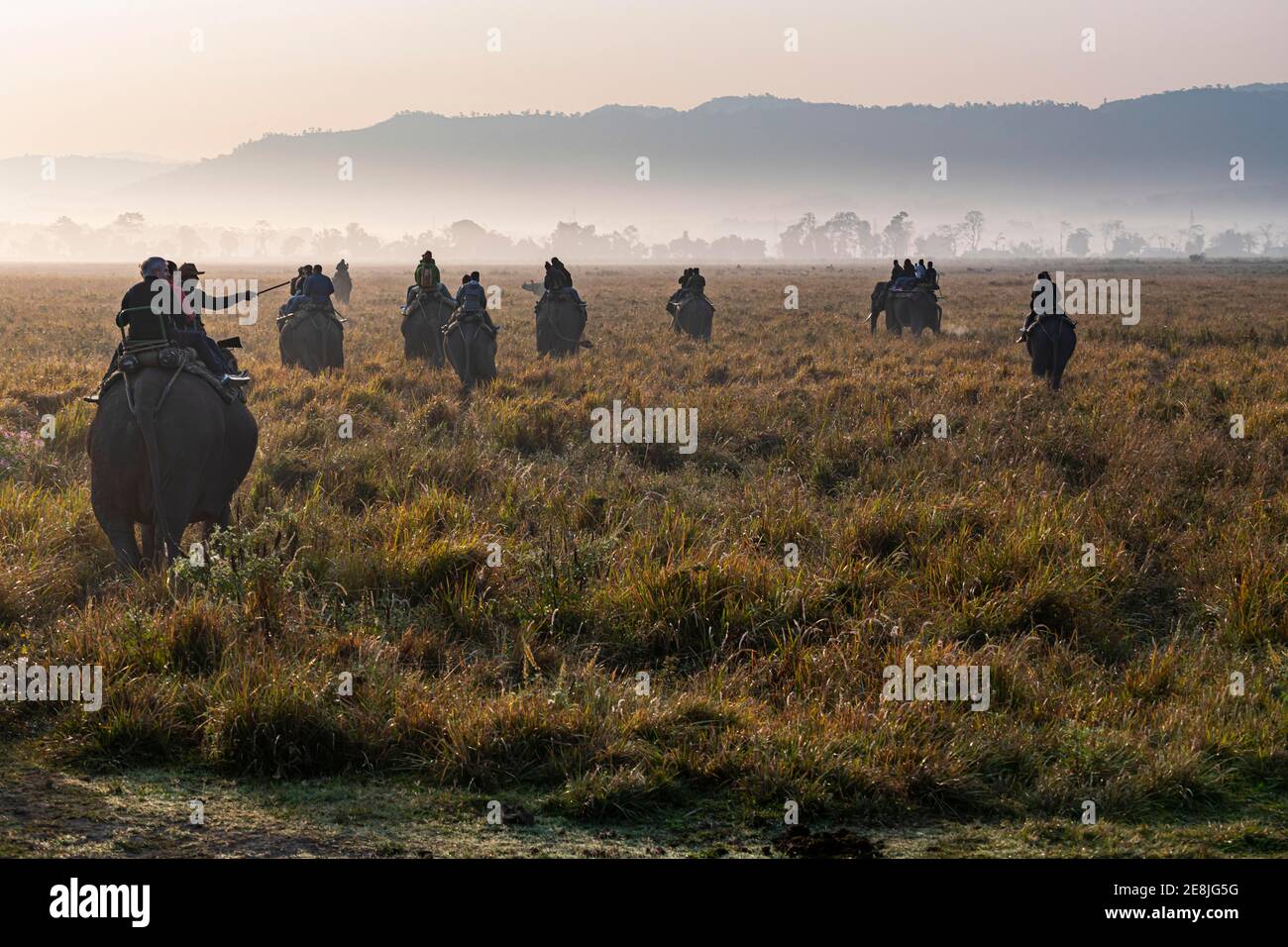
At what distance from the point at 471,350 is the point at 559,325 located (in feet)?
17.8

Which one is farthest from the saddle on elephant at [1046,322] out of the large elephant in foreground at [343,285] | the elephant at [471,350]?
the large elephant in foreground at [343,285]

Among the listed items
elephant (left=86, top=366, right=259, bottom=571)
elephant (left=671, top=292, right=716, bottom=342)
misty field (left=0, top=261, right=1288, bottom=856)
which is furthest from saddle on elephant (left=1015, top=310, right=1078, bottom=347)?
elephant (left=86, top=366, right=259, bottom=571)

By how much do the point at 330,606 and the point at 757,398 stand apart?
32.3 feet

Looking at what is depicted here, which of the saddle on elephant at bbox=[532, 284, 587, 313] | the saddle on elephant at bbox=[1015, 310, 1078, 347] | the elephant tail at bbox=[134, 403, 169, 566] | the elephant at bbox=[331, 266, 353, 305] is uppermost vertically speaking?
the elephant at bbox=[331, 266, 353, 305]

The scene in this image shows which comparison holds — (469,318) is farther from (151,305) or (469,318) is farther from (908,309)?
(908,309)

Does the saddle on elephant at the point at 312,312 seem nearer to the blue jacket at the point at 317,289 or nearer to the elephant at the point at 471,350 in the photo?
the blue jacket at the point at 317,289

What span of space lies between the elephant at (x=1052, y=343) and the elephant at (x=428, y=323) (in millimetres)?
9254

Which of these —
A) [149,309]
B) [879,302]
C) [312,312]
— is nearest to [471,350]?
[312,312]

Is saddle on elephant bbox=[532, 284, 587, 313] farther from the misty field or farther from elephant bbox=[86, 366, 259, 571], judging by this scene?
elephant bbox=[86, 366, 259, 571]

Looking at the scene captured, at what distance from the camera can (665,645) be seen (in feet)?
22.3

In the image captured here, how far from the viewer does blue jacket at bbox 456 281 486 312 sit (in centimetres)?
1753

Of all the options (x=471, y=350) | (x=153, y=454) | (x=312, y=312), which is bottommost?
(x=153, y=454)

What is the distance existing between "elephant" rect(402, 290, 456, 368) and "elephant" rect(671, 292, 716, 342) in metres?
7.63
